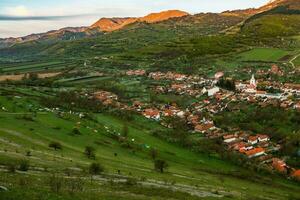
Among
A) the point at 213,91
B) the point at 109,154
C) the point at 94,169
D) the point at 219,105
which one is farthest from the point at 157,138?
the point at 213,91

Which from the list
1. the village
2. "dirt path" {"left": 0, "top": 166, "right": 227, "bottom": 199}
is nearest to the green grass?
the village

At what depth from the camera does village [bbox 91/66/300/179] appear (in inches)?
2938

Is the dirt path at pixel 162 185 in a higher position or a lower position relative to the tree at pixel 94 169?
lower

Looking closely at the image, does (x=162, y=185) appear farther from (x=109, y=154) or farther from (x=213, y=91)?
(x=213, y=91)

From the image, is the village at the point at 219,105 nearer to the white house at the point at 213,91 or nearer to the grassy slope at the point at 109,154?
the white house at the point at 213,91

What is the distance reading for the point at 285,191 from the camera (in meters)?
58.5

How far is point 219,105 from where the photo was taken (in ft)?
360

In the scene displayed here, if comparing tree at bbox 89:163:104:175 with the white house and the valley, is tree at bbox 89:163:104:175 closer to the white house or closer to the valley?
the valley

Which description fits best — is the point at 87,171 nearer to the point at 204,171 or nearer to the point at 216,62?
the point at 204,171

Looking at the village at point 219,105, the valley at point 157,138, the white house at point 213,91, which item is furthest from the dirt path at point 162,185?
the white house at point 213,91

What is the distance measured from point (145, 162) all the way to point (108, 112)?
4364cm

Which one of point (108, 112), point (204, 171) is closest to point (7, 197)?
point (204, 171)

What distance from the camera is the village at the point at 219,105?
7462cm

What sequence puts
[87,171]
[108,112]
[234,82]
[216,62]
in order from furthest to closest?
[216,62]
[234,82]
[108,112]
[87,171]
